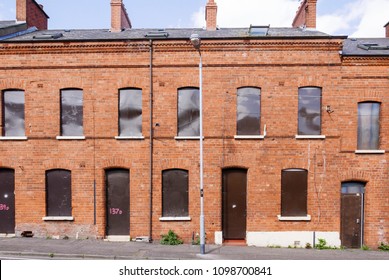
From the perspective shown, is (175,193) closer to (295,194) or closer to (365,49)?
(295,194)

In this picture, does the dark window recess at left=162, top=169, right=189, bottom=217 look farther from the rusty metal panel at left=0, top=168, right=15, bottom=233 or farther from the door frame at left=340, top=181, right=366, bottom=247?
the door frame at left=340, top=181, right=366, bottom=247

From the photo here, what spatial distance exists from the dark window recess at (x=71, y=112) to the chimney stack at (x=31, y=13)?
6389mm

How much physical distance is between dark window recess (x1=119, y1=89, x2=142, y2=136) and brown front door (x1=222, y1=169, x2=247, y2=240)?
4704 mm

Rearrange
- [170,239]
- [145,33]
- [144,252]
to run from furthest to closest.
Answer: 1. [145,33]
2. [170,239]
3. [144,252]

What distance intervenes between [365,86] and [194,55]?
26.0 feet

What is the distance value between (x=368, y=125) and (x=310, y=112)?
2.76 metres

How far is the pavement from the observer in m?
10.6

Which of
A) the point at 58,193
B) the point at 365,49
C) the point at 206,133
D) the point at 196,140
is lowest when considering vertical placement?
the point at 58,193

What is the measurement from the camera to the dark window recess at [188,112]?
506 inches

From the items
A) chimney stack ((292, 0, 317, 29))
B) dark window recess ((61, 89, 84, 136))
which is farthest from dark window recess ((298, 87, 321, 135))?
dark window recess ((61, 89, 84, 136))

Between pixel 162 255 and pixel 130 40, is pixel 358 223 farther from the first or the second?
pixel 130 40

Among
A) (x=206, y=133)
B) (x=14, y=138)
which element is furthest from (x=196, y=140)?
(x=14, y=138)

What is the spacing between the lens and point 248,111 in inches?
504

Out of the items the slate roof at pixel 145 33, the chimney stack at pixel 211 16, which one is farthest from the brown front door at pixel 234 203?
the chimney stack at pixel 211 16
